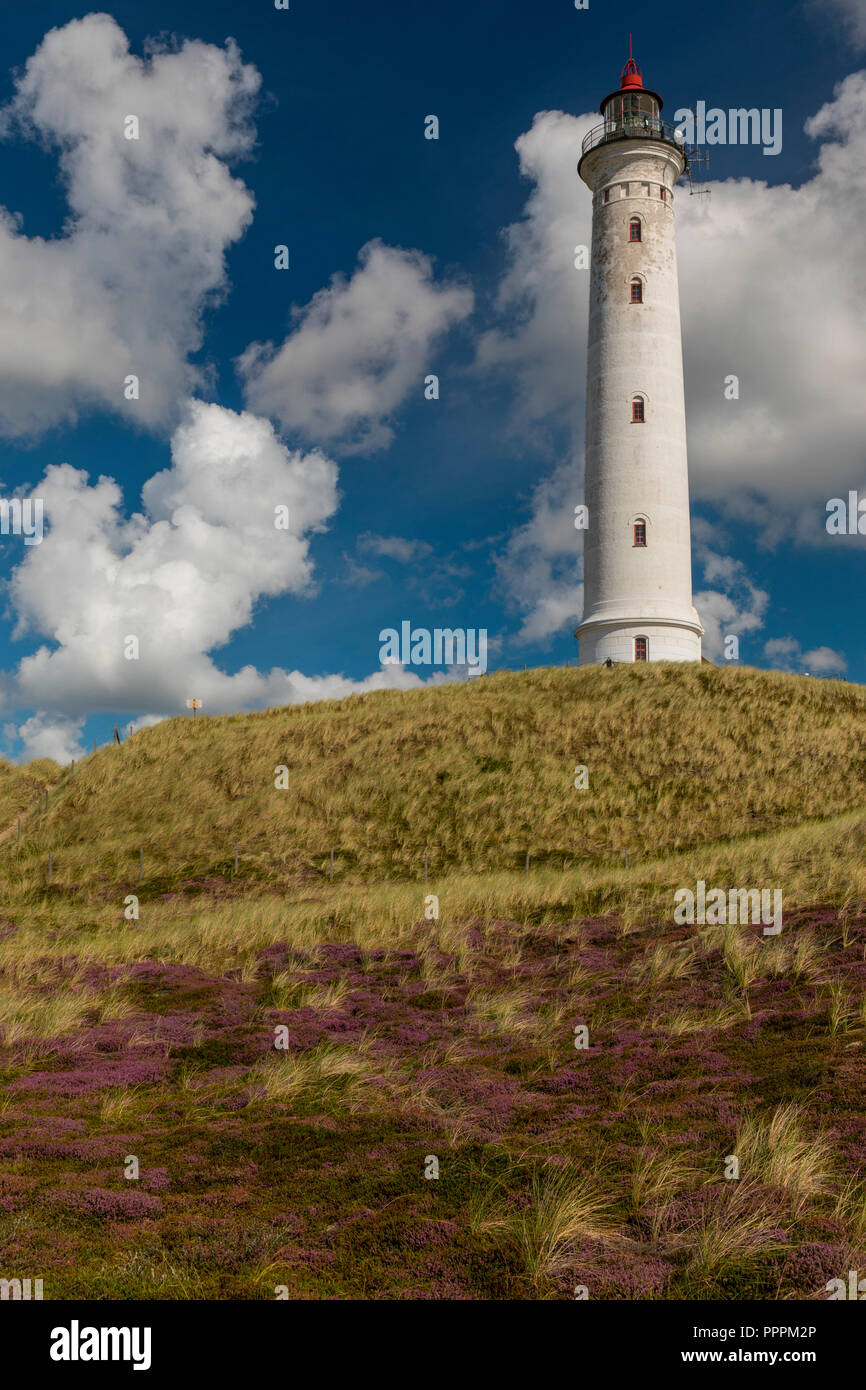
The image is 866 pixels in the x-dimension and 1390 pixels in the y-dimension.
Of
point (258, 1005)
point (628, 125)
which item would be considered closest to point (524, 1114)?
point (258, 1005)

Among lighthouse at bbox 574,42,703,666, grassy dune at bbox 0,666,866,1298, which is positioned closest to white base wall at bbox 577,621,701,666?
lighthouse at bbox 574,42,703,666

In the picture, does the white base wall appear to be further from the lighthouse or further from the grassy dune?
the grassy dune

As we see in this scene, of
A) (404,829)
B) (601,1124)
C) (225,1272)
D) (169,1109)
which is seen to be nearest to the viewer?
(225,1272)

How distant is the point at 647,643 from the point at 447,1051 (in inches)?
1291

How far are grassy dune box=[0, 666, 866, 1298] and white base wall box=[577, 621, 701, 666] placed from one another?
1090 cm

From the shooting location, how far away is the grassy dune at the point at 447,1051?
592 centimetres

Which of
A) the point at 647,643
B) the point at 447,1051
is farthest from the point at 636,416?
the point at 447,1051

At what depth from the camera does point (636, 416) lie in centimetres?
4244

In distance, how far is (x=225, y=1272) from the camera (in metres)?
5.68

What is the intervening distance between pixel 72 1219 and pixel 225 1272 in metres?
1.48

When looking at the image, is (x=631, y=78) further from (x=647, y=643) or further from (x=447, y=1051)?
(x=447, y=1051)

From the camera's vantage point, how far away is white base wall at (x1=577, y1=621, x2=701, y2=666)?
136ft

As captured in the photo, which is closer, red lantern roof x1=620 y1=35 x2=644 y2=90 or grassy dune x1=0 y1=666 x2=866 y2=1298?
grassy dune x1=0 y1=666 x2=866 y2=1298
